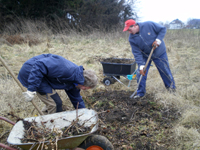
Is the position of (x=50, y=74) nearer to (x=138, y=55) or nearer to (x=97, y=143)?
(x=97, y=143)

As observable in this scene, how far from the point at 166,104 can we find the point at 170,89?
55 centimetres

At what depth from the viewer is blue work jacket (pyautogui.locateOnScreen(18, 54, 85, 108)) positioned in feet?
7.69

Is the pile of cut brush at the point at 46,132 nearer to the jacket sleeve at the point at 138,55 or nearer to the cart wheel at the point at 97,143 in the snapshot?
the cart wheel at the point at 97,143

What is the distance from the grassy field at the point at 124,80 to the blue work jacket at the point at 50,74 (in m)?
0.52

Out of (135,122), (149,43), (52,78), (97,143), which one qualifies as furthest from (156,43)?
(97,143)

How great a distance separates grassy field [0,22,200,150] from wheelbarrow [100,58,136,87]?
9.6 inches

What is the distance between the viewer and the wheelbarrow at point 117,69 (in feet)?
16.2

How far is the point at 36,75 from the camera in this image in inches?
91.7

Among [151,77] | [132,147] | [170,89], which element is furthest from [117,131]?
[151,77]

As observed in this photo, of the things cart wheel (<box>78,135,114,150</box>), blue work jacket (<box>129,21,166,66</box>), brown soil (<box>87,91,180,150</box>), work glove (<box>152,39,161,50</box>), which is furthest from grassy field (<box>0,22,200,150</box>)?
cart wheel (<box>78,135,114,150</box>)

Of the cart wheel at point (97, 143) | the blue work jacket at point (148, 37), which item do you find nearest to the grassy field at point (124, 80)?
the blue work jacket at point (148, 37)

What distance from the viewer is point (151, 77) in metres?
5.52

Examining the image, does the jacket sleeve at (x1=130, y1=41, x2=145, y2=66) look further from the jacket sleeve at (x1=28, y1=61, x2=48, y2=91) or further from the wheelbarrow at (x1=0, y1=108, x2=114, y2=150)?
the jacket sleeve at (x1=28, y1=61, x2=48, y2=91)

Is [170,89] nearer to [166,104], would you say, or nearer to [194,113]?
[166,104]
